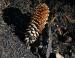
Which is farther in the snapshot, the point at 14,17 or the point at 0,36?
the point at 14,17

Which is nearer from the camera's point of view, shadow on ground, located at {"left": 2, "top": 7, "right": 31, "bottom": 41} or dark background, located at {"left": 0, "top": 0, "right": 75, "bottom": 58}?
dark background, located at {"left": 0, "top": 0, "right": 75, "bottom": 58}

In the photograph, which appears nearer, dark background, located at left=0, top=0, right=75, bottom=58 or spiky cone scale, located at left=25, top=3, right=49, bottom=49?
dark background, located at left=0, top=0, right=75, bottom=58

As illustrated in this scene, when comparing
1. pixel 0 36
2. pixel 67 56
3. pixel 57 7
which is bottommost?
pixel 67 56

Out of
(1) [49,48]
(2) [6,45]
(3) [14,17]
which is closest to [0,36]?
(2) [6,45]

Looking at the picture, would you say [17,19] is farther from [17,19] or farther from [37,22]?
[37,22]

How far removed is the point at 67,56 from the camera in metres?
2.69

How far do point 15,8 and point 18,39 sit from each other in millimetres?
413

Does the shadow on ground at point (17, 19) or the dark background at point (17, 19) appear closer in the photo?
the dark background at point (17, 19)

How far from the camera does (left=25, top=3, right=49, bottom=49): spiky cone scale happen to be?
2.78 meters

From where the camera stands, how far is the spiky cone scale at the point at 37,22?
9.13 ft

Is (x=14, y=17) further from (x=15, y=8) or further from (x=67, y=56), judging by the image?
(x=67, y=56)

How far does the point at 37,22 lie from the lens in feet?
9.23

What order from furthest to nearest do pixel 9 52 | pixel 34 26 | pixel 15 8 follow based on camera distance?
pixel 15 8 → pixel 34 26 → pixel 9 52

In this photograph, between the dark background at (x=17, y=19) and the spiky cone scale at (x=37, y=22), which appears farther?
the spiky cone scale at (x=37, y=22)
